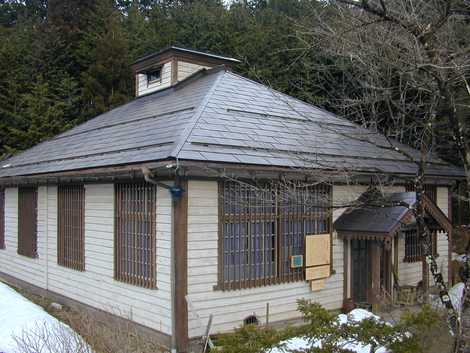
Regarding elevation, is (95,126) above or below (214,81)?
below

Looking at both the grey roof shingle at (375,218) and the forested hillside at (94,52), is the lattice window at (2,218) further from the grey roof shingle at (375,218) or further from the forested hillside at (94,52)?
the grey roof shingle at (375,218)

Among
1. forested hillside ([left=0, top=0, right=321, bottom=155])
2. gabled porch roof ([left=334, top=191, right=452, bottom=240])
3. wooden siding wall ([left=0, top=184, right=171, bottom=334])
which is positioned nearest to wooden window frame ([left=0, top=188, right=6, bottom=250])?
wooden siding wall ([left=0, top=184, right=171, bottom=334])

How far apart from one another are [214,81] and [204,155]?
4.24 m

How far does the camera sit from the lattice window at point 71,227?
34.5ft

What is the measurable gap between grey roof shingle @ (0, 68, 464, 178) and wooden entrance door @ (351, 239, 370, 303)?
1.74m

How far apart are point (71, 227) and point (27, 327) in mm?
3864

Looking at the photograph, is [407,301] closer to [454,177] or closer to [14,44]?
[454,177]

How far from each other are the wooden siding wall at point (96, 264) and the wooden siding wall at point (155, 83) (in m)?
4.72

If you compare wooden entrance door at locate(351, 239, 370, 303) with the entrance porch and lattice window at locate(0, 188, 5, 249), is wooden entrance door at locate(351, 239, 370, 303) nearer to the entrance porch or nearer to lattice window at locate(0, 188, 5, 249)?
the entrance porch

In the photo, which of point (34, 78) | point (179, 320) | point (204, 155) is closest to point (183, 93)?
point (204, 155)

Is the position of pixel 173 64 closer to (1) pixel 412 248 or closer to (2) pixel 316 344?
(1) pixel 412 248

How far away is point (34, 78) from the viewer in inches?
1058

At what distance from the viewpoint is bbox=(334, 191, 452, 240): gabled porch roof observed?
8.98m

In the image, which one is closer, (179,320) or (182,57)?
(179,320)
